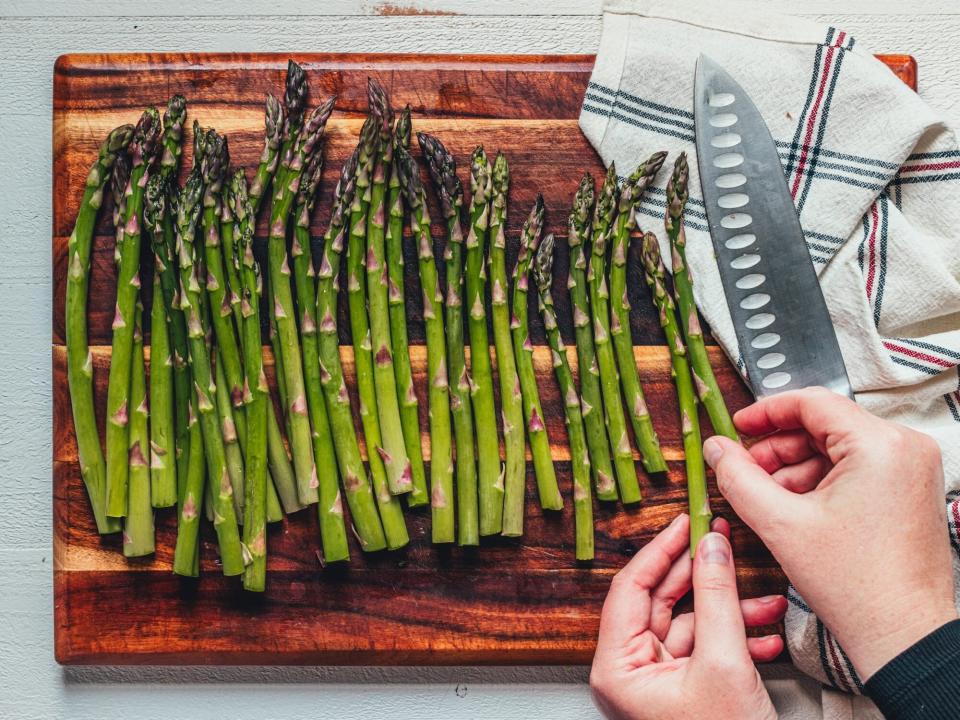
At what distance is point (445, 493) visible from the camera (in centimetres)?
177

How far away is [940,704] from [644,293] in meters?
0.94

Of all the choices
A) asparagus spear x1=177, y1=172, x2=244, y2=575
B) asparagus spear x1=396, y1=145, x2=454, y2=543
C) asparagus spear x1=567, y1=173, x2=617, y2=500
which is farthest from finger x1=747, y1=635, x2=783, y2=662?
asparagus spear x1=177, y1=172, x2=244, y2=575

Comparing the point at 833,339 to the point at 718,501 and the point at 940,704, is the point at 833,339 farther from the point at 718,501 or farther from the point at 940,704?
the point at 940,704

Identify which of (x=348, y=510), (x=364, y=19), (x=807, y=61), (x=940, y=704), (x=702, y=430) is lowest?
(x=940, y=704)

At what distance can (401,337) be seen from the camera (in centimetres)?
178

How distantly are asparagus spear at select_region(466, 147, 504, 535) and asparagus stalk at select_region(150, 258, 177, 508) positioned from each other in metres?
0.65

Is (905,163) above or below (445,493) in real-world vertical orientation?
above

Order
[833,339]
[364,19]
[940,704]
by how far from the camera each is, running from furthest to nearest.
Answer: [364,19] → [833,339] → [940,704]

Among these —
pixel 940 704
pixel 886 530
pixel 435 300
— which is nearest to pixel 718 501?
pixel 886 530

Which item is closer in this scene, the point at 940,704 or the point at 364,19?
the point at 940,704

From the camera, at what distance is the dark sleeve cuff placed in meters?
1.41

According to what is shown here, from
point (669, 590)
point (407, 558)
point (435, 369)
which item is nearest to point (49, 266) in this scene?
point (435, 369)

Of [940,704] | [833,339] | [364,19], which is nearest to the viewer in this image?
[940,704]

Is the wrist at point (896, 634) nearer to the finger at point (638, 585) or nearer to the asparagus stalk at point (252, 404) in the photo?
the finger at point (638, 585)
